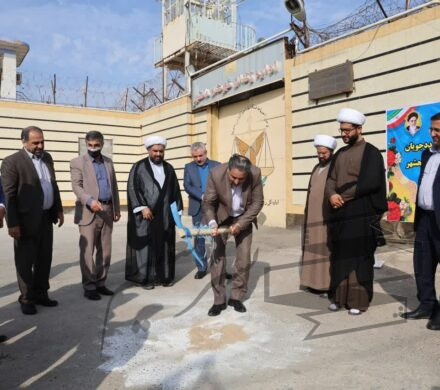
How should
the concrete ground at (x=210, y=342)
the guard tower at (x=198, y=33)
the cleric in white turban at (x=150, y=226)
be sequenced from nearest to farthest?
the concrete ground at (x=210, y=342)
the cleric in white turban at (x=150, y=226)
the guard tower at (x=198, y=33)

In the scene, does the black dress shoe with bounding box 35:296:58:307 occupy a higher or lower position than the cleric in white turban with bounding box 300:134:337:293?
lower

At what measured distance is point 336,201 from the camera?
12.3 feet

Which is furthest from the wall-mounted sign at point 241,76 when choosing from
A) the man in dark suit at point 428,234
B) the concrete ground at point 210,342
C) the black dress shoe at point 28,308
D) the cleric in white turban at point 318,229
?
the black dress shoe at point 28,308

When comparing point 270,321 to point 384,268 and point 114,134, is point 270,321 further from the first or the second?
point 114,134

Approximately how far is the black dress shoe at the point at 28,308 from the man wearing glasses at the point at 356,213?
106 inches

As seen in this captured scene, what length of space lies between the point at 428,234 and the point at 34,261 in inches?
140

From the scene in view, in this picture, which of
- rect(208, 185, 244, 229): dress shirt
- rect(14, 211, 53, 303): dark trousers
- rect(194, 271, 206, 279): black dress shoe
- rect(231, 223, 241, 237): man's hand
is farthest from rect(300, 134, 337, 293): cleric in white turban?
rect(14, 211, 53, 303): dark trousers

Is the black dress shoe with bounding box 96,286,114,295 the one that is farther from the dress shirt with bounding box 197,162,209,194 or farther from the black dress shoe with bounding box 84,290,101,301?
the dress shirt with bounding box 197,162,209,194

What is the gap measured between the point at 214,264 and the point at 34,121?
13.2 meters

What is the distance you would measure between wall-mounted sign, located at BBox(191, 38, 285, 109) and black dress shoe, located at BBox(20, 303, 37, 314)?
7.76 m

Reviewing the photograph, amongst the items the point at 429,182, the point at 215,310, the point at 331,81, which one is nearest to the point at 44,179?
the point at 215,310

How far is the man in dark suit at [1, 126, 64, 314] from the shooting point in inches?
146

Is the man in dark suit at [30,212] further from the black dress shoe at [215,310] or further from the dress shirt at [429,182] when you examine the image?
the dress shirt at [429,182]

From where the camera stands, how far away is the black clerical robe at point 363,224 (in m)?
3.61
